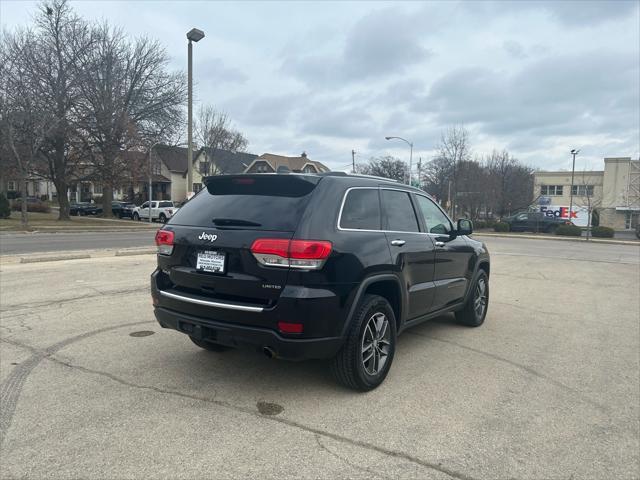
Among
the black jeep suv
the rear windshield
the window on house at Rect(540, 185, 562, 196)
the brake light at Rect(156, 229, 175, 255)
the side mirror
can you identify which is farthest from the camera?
the window on house at Rect(540, 185, 562, 196)

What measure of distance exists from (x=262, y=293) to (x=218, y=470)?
1.21 m

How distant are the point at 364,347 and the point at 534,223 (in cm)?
4279

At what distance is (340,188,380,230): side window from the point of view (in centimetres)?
400

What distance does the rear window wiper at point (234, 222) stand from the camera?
3749 millimetres

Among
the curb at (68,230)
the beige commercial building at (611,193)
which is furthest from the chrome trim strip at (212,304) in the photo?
the beige commercial building at (611,193)

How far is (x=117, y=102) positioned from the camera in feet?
104

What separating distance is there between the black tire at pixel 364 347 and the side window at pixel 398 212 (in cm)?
77

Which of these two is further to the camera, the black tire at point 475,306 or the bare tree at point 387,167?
the bare tree at point 387,167

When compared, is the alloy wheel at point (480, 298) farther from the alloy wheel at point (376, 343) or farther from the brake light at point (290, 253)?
the brake light at point (290, 253)

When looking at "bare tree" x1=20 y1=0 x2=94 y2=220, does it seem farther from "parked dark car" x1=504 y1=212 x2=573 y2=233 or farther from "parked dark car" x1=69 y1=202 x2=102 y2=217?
"parked dark car" x1=504 y1=212 x2=573 y2=233

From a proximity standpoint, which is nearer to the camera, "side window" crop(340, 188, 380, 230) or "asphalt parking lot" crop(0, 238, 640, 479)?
"asphalt parking lot" crop(0, 238, 640, 479)

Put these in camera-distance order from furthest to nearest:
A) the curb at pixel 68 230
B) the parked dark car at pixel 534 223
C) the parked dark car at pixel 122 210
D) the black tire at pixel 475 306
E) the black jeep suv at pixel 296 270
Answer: the parked dark car at pixel 122 210, the parked dark car at pixel 534 223, the curb at pixel 68 230, the black tire at pixel 475 306, the black jeep suv at pixel 296 270

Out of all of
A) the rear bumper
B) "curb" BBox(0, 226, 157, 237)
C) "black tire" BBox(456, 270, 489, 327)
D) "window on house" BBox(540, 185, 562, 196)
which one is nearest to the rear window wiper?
the rear bumper

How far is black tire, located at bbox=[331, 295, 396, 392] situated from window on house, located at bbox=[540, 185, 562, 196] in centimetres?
6527
